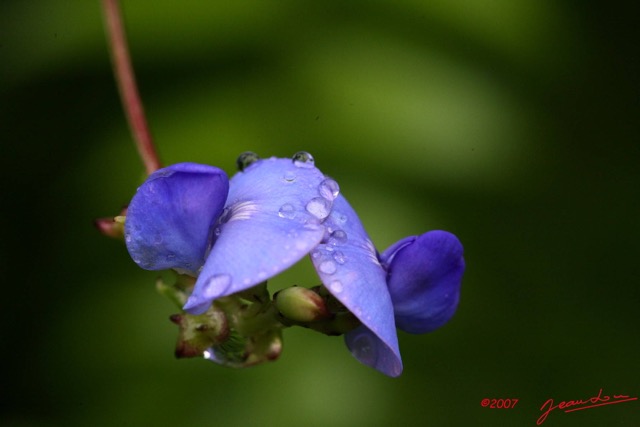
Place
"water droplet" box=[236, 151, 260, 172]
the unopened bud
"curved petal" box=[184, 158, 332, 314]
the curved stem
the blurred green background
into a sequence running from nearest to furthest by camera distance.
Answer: "curved petal" box=[184, 158, 332, 314], the unopened bud, "water droplet" box=[236, 151, 260, 172], the curved stem, the blurred green background

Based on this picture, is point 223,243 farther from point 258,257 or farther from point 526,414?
point 526,414

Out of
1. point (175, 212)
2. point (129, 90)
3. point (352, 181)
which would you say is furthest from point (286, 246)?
point (352, 181)

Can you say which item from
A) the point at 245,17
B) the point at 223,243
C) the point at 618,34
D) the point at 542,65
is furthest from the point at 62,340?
the point at 618,34

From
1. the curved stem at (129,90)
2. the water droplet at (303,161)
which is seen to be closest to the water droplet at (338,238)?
the water droplet at (303,161)

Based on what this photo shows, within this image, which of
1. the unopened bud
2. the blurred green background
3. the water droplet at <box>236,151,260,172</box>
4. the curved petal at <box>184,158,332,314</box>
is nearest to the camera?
the curved petal at <box>184,158,332,314</box>

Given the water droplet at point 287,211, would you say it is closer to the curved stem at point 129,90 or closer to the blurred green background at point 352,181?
the curved stem at point 129,90
